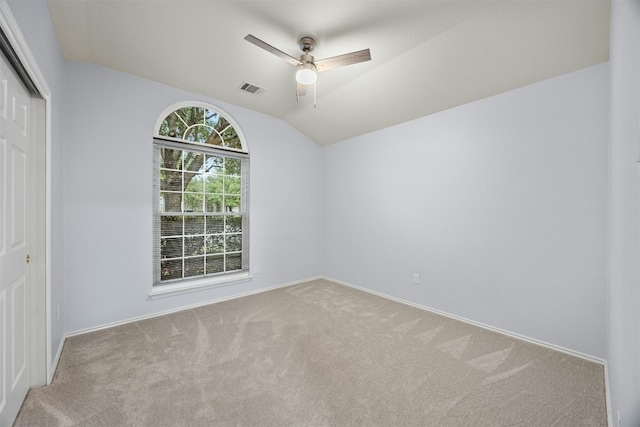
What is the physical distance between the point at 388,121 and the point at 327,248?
2.41 m

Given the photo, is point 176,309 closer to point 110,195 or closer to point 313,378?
point 110,195

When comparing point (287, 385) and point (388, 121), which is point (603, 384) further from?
point (388, 121)

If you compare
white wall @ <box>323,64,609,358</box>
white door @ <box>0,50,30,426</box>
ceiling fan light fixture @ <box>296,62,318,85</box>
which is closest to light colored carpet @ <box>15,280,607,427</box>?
white door @ <box>0,50,30,426</box>

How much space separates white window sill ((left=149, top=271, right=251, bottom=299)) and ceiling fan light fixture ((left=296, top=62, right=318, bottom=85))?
2.80 m

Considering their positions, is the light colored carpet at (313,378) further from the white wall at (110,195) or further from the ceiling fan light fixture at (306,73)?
the ceiling fan light fixture at (306,73)

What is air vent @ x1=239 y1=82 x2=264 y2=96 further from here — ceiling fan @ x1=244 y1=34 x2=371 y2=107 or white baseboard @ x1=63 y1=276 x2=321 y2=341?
white baseboard @ x1=63 y1=276 x2=321 y2=341

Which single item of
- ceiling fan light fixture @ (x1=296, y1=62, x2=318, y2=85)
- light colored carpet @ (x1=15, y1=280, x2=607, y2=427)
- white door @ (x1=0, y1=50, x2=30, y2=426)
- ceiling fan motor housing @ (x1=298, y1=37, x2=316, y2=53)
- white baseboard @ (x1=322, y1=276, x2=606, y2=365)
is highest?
ceiling fan motor housing @ (x1=298, y1=37, x2=316, y2=53)

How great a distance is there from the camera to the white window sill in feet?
10.7

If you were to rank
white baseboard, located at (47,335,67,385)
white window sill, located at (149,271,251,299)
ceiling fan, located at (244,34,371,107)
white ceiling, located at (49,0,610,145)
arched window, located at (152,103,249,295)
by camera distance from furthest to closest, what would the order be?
1. arched window, located at (152,103,249,295)
2. white window sill, located at (149,271,251,299)
3. ceiling fan, located at (244,34,371,107)
4. white ceiling, located at (49,0,610,145)
5. white baseboard, located at (47,335,67,385)

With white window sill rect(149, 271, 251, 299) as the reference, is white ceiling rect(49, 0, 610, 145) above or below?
above

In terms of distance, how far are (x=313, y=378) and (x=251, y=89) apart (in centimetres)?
328

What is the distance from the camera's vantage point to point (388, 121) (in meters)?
3.79

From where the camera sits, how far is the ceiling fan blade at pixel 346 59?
2.17 meters

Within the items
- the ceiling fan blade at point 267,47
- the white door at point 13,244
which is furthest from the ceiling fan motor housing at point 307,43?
the white door at point 13,244
